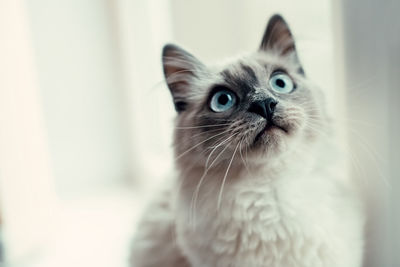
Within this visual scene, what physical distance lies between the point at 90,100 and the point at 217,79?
1293mm

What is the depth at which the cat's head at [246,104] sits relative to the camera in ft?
2.58

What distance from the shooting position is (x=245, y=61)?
927mm

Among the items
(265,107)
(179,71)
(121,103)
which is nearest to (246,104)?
(265,107)

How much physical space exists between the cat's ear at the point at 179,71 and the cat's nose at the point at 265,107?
0.22 m

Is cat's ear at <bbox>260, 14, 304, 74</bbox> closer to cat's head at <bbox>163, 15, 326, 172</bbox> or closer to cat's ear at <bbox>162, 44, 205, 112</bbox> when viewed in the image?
cat's head at <bbox>163, 15, 326, 172</bbox>

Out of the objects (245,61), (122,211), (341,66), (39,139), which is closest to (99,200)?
(122,211)

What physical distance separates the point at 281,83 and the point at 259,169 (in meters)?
0.19

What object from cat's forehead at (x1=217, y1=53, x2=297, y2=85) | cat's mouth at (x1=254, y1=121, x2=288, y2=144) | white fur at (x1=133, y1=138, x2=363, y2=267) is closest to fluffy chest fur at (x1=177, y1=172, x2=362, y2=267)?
white fur at (x1=133, y1=138, x2=363, y2=267)

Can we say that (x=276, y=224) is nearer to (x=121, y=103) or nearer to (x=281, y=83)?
(x=281, y=83)

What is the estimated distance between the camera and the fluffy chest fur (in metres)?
0.82

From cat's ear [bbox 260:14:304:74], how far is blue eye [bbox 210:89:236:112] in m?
0.19

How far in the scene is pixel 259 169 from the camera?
840mm

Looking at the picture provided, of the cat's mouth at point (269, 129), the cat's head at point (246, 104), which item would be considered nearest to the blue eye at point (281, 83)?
the cat's head at point (246, 104)

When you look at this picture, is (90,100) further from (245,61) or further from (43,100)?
(245,61)
